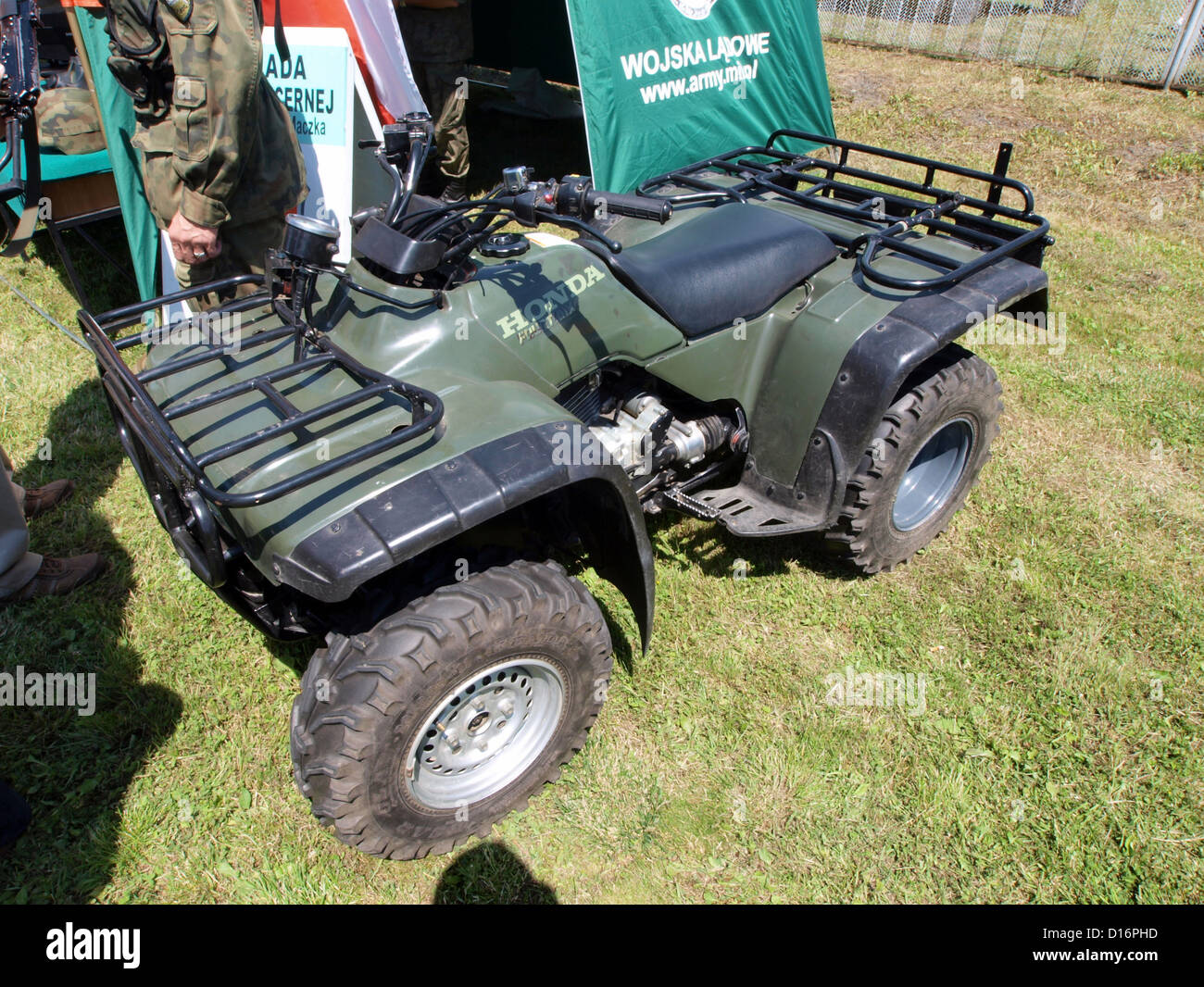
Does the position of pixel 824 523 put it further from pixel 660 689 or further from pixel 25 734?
pixel 25 734

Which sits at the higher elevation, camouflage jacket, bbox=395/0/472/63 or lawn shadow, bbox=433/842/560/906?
camouflage jacket, bbox=395/0/472/63

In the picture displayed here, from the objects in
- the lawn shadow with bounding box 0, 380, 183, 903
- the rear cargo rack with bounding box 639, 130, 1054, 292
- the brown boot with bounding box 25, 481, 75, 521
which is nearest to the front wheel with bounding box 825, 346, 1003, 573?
the rear cargo rack with bounding box 639, 130, 1054, 292

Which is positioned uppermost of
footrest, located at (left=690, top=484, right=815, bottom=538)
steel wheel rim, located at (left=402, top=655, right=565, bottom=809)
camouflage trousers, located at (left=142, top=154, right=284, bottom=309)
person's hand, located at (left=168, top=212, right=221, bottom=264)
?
person's hand, located at (left=168, top=212, right=221, bottom=264)

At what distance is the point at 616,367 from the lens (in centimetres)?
288

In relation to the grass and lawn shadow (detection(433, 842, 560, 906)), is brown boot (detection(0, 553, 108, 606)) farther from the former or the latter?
lawn shadow (detection(433, 842, 560, 906))

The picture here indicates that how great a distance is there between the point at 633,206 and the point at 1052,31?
12.0m

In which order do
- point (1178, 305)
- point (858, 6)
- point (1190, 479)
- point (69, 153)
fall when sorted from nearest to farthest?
point (1190, 479), point (69, 153), point (1178, 305), point (858, 6)

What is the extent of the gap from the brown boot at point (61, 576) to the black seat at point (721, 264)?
251 cm

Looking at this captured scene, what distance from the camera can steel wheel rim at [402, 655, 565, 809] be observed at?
2359mm

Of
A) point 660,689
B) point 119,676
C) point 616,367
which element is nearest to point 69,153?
point 119,676

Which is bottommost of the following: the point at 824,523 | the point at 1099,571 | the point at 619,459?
the point at 1099,571

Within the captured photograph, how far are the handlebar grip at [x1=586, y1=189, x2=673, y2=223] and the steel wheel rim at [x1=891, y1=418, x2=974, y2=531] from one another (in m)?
1.99

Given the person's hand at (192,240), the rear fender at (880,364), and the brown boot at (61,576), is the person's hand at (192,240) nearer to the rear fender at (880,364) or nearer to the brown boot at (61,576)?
the brown boot at (61,576)

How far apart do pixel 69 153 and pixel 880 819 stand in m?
5.66
